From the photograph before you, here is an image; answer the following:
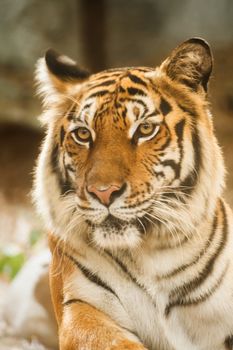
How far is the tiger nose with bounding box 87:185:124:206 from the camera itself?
1423 millimetres

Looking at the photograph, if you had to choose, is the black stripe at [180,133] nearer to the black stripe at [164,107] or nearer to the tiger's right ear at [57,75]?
the black stripe at [164,107]

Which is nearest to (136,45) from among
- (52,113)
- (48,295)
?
(48,295)


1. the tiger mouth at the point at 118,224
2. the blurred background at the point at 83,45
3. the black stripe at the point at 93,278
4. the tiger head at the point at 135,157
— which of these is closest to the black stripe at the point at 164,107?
the tiger head at the point at 135,157

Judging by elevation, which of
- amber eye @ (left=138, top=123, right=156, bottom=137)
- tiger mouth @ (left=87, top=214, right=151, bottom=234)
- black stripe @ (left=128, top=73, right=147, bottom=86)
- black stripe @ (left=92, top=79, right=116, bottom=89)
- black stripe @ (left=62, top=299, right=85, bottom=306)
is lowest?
black stripe @ (left=62, top=299, right=85, bottom=306)

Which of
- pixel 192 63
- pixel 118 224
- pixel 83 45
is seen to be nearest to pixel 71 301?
pixel 118 224

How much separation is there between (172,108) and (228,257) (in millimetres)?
340

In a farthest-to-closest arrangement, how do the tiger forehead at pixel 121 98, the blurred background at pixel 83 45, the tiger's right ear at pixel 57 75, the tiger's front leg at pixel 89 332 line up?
1. the blurred background at pixel 83 45
2. the tiger's right ear at pixel 57 75
3. the tiger forehead at pixel 121 98
4. the tiger's front leg at pixel 89 332

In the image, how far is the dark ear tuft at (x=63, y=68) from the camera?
1677 mm

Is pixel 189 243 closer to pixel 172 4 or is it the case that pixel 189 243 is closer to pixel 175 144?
pixel 175 144

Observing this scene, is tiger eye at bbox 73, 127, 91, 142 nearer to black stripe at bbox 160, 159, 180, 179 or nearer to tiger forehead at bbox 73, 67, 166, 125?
tiger forehead at bbox 73, 67, 166, 125

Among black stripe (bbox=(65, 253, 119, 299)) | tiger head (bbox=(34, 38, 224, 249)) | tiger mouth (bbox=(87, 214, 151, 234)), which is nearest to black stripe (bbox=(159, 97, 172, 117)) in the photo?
tiger head (bbox=(34, 38, 224, 249))

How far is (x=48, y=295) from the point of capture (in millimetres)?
2268

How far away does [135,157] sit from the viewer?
1481 millimetres

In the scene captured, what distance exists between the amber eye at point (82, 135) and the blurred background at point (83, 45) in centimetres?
147
